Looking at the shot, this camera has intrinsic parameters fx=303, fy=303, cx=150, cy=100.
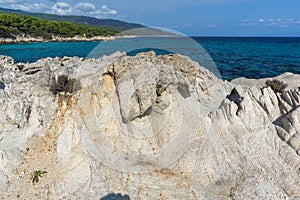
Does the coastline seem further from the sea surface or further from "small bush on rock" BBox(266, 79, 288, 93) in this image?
"small bush on rock" BBox(266, 79, 288, 93)

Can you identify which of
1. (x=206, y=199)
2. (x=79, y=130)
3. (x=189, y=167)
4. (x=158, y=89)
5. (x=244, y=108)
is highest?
(x=158, y=89)

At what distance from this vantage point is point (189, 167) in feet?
27.9

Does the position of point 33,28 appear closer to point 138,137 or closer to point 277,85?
point 277,85

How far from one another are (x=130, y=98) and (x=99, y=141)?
156 centimetres

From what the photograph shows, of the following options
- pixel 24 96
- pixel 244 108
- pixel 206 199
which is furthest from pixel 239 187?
pixel 24 96

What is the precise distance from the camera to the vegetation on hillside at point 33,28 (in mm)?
93312

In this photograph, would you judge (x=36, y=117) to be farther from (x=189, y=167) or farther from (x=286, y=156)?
(x=286, y=156)

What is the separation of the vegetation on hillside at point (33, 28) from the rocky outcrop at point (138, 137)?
298 feet

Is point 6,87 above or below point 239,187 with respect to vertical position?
above

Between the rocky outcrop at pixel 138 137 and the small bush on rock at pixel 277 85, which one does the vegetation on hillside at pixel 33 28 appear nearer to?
the small bush on rock at pixel 277 85

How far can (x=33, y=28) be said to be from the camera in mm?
104000

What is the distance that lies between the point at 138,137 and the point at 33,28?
349 ft

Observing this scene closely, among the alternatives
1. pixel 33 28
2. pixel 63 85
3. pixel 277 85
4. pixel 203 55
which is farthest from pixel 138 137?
pixel 33 28

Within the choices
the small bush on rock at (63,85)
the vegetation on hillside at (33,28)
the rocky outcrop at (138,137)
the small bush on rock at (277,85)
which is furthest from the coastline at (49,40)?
the rocky outcrop at (138,137)
